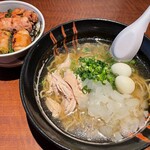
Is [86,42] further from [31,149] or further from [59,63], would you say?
[31,149]

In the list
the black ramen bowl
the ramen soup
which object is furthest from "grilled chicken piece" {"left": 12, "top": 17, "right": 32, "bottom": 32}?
the ramen soup

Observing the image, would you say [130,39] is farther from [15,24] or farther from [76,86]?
[15,24]

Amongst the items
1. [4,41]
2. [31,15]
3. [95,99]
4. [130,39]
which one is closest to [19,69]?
[4,41]

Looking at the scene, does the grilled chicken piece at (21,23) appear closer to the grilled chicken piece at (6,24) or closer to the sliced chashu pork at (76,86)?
the grilled chicken piece at (6,24)

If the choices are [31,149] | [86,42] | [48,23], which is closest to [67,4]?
[48,23]

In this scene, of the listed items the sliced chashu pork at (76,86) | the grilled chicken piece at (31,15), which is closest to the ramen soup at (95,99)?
the sliced chashu pork at (76,86)
